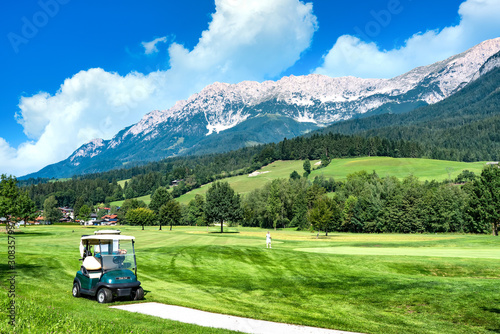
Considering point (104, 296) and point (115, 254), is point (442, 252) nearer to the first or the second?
point (115, 254)

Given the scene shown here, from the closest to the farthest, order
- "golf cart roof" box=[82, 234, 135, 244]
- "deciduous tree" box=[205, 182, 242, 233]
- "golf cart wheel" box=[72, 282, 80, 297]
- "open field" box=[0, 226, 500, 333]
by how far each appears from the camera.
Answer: "open field" box=[0, 226, 500, 333] → "golf cart roof" box=[82, 234, 135, 244] → "golf cart wheel" box=[72, 282, 80, 297] → "deciduous tree" box=[205, 182, 242, 233]

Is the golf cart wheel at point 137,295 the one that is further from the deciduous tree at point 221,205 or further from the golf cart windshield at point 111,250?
the deciduous tree at point 221,205

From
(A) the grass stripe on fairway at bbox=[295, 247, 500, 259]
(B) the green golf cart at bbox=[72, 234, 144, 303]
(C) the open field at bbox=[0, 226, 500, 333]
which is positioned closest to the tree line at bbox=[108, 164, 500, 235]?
(A) the grass stripe on fairway at bbox=[295, 247, 500, 259]

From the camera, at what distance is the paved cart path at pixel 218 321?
13.0 metres

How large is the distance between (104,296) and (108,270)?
1295 millimetres

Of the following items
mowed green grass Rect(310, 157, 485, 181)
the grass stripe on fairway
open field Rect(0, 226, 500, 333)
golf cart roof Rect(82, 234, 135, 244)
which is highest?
mowed green grass Rect(310, 157, 485, 181)

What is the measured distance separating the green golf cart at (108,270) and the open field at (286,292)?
868 millimetres

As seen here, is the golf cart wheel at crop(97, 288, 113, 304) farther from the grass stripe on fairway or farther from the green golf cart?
the grass stripe on fairway

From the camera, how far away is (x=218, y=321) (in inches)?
545

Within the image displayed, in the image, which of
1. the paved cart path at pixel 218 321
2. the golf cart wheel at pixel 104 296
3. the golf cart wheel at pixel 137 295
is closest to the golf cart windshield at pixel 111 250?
the golf cart wheel at pixel 104 296

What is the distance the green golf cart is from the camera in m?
16.5

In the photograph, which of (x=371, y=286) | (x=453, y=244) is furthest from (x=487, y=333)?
(x=453, y=244)

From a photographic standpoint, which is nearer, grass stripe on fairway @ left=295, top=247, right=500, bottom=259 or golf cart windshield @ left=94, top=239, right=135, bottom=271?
golf cart windshield @ left=94, top=239, right=135, bottom=271

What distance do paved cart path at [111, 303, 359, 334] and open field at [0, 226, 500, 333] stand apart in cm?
76
